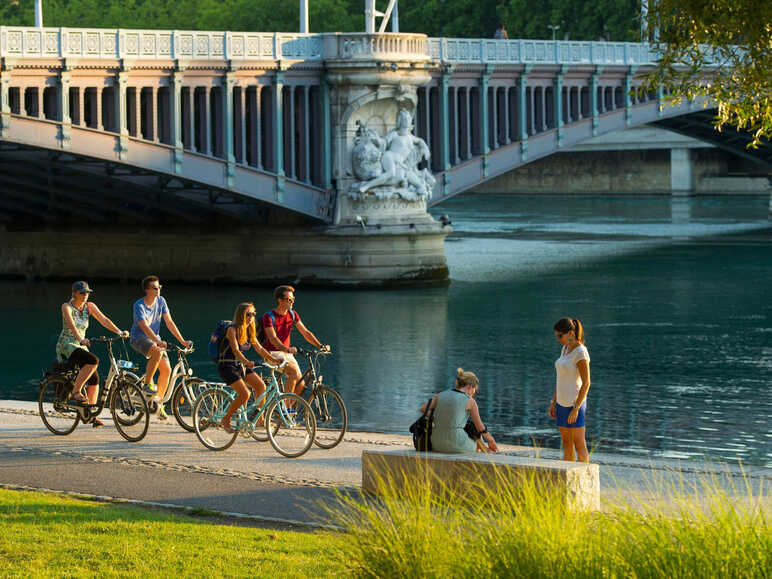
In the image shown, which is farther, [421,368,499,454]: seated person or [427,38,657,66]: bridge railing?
[427,38,657,66]: bridge railing

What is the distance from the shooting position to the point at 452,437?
1270 centimetres

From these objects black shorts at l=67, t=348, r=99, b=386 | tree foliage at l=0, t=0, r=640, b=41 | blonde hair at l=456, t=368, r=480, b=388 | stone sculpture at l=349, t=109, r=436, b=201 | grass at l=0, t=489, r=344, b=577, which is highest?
tree foliage at l=0, t=0, r=640, b=41

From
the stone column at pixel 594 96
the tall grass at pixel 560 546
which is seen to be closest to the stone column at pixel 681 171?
the stone column at pixel 594 96

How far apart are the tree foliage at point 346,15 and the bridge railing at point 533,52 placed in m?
24.6

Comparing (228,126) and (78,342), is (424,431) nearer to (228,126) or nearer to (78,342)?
(78,342)

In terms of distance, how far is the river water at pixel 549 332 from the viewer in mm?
23812

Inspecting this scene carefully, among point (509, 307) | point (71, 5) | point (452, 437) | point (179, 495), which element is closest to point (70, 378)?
point (179, 495)

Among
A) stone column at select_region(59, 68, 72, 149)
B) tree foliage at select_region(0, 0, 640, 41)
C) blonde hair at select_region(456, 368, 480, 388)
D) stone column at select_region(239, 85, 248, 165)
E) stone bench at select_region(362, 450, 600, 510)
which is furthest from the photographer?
tree foliage at select_region(0, 0, 640, 41)

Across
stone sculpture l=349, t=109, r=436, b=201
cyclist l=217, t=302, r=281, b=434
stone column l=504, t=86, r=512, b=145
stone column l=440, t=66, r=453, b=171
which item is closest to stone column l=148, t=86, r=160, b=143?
stone sculpture l=349, t=109, r=436, b=201

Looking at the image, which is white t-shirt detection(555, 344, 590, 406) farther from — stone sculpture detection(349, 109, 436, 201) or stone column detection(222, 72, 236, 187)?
stone sculpture detection(349, 109, 436, 201)

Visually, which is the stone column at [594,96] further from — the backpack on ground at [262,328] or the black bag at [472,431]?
the black bag at [472,431]

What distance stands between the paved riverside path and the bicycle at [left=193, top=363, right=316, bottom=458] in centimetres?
14

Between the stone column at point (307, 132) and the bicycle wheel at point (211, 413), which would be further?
the stone column at point (307, 132)

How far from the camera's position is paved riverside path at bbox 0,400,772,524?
499 inches
